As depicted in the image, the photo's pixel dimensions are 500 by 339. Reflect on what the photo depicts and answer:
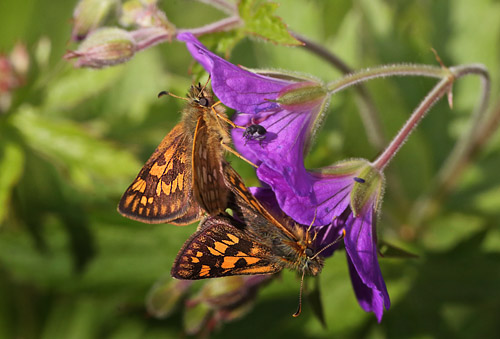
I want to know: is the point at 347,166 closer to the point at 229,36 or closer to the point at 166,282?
the point at 229,36

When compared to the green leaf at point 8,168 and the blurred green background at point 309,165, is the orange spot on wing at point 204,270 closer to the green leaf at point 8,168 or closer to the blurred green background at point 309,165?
the blurred green background at point 309,165

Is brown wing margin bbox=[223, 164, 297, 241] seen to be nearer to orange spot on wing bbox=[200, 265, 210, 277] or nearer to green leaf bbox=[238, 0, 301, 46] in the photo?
orange spot on wing bbox=[200, 265, 210, 277]

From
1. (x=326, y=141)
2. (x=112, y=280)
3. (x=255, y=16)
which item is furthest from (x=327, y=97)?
(x=112, y=280)

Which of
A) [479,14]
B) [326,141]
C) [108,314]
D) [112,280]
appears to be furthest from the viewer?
[108,314]

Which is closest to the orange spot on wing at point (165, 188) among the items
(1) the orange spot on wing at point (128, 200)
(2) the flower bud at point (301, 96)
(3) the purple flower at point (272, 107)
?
(1) the orange spot on wing at point (128, 200)

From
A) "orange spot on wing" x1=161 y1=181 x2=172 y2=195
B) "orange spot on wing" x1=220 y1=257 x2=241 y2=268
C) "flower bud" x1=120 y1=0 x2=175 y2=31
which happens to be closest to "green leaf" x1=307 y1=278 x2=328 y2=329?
"orange spot on wing" x1=220 y1=257 x2=241 y2=268

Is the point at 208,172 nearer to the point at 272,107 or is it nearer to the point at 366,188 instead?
the point at 272,107

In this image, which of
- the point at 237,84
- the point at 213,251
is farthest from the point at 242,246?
the point at 237,84
